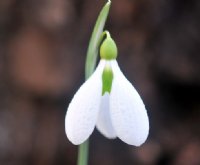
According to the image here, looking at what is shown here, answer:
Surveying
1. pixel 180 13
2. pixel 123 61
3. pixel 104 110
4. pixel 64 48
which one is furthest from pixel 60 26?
pixel 104 110

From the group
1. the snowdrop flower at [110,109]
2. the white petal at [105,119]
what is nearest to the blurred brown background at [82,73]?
the white petal at [105,119]

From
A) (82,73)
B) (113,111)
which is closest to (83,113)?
(113,111)

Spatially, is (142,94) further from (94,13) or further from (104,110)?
(104,110)

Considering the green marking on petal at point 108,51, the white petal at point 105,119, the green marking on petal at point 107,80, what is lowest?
the white petal at point 105,119

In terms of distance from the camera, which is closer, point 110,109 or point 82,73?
point 110,109

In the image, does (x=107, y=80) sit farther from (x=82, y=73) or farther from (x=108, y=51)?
(x=82, y=73)

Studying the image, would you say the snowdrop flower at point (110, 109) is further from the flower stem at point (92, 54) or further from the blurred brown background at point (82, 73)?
the blurred brown background at point (82, 73)

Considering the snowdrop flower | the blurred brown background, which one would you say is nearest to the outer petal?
the snowdrop flower
